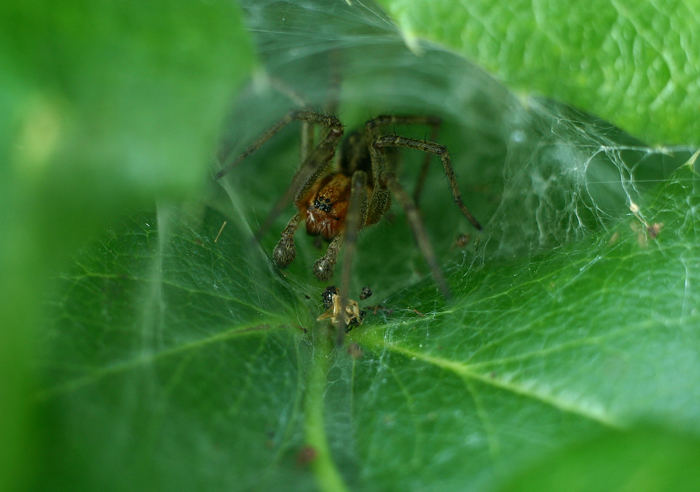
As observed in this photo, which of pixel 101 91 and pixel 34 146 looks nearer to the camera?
pixel 34 146

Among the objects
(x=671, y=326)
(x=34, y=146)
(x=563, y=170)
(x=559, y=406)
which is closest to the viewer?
(x=34, y=146)

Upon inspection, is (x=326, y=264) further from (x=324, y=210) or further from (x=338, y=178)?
(x=338, y=178)

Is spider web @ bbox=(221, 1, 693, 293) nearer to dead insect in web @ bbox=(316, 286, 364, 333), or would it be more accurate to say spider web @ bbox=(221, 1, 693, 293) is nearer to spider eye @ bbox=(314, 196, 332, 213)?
spider eye @ bbox=(314, 196, 332, 213)

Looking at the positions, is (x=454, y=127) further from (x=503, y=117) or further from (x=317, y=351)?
(x=317, y=351)

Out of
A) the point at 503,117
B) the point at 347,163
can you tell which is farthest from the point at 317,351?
the point at 503,117

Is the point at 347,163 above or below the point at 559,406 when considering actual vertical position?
above

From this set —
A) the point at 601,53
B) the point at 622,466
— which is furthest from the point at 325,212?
the point at 622,466

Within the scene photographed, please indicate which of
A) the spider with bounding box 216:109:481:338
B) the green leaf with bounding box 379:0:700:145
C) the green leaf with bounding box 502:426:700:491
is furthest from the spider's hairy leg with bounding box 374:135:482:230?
the green leaf with bounding box 502:426:700:491
